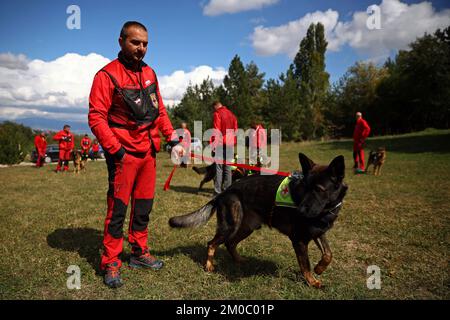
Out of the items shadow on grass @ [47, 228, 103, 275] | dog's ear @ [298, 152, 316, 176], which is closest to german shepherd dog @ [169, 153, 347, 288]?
dog's ear @ [298, 152, 316, 176]

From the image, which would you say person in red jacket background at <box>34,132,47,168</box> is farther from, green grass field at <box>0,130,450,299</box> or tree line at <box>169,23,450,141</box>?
tree line at <box>169,23,450,141</box>

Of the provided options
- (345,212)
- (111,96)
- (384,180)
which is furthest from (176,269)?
(384,180)

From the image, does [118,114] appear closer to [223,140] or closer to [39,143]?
[223,140]

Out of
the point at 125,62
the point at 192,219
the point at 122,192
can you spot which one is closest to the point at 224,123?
the point at 192,219

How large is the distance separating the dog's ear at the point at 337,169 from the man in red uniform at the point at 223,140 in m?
5.50

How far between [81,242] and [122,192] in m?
2.19

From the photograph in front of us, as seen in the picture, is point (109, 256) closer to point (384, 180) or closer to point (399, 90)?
point (384, 180)

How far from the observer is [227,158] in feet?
28.8

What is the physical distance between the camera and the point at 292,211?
3523 mm

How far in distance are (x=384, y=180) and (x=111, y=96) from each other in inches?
437

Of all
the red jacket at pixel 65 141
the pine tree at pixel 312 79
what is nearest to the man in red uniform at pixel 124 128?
the red jacket at pixel 65 141

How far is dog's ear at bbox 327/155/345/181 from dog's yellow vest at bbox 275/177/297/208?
1.92ft

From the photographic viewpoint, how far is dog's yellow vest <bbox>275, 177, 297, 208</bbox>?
3.51 meters

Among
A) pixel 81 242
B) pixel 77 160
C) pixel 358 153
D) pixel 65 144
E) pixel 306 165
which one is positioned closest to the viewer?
pixel 306 165
